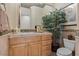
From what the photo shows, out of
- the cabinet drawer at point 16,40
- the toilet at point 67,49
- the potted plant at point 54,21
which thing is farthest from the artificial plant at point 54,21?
the cabinet drawer at point 16,40

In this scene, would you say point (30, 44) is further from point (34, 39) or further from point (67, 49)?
point (67, 49)

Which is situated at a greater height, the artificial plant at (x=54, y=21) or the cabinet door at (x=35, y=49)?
the artificial plant at (x=54, y=21)

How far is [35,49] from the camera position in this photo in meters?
1.47

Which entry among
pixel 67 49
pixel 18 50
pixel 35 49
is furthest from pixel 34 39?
pixel 67 49

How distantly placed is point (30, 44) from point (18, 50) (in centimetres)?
15

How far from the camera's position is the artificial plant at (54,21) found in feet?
4.75

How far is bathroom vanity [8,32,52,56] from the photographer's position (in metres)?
1.44

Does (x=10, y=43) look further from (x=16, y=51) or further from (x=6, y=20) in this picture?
(x=6, y=20)

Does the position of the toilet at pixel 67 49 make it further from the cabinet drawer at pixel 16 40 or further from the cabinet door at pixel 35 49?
the cabinet drawer at pixel 16 40

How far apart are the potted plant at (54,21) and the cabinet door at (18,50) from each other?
1.12 ft

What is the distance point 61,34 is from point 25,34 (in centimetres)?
41

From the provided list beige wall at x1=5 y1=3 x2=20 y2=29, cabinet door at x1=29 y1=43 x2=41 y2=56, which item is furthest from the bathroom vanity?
beige wall at x1=5 y1=3 x2=20 y2=29

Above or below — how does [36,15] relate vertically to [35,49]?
above

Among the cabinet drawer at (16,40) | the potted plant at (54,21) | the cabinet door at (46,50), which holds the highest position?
the potted plant at (54,21)
